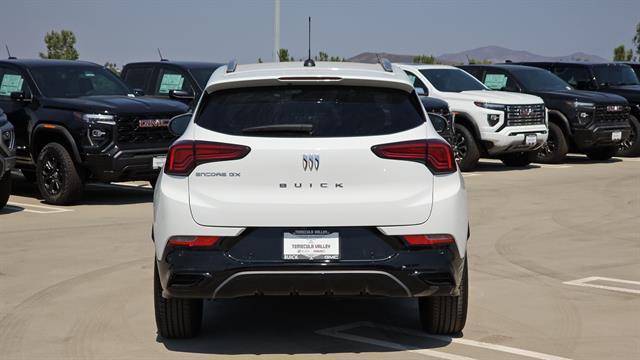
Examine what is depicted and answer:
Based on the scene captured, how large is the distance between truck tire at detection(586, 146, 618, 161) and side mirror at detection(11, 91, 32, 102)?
38.6 ft

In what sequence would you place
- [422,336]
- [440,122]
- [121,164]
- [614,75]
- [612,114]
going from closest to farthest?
[422,336]
[440,122]
[121,164]
[612,114]
[614,75]

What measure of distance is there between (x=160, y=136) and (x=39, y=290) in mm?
5774

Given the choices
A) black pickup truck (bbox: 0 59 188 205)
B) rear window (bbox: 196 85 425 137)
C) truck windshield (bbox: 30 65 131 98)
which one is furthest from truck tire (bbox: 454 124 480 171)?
rear window (bbox: 196 85 425 137)

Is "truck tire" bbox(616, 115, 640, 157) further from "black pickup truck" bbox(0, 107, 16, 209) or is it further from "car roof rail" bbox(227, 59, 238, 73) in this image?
"car roof rail" bbox(227, 59, 238, 73)

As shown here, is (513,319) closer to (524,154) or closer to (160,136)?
(160,136)

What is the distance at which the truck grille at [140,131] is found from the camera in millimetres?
13695

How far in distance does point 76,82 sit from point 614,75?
12.5m

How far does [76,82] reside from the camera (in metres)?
14.9

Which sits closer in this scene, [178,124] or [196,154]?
[196,154]

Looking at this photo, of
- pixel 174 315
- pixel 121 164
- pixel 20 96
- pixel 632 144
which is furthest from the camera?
pixel 632 144

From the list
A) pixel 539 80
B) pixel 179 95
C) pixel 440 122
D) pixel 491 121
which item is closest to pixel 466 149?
pixel 491 121

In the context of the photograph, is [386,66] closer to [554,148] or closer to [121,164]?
[121,164]

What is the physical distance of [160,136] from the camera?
1408 cm

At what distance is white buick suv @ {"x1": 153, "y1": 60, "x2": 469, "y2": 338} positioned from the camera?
242 inches
